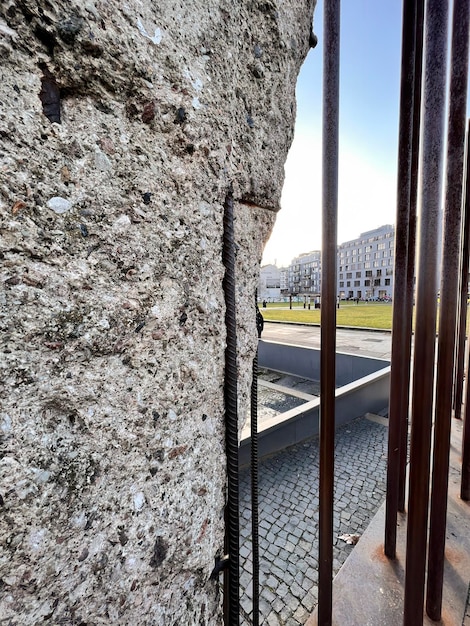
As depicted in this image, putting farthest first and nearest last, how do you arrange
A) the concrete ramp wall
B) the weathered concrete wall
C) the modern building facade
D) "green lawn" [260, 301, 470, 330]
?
the modern building facade < "green lawn" [260, 301, 470, 330] < the concrete ramp wall < the weathered concrete wall

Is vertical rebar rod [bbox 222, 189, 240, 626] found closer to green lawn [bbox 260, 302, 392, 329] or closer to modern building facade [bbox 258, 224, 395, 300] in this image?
green lawn [bbox 260, 302, 392, 329]

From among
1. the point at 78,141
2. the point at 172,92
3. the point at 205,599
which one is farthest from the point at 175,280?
the point at 205,599

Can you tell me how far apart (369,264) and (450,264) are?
57527 mm

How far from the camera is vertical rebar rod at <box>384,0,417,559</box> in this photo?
3.61 ft

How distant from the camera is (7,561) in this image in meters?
0.51

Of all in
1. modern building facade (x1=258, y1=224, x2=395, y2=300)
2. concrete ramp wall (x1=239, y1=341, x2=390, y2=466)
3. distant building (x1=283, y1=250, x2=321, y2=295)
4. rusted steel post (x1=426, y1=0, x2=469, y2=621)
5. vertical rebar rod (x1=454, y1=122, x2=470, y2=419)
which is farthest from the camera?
distant building (x1=283, y1=250, x2=321, y2=295)

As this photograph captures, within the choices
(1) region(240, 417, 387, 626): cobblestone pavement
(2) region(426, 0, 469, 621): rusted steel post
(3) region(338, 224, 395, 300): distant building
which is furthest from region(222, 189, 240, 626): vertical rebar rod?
(3) region(338, 224, 395, 300): distant building

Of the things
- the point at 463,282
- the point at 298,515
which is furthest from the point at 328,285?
the point at 298,515

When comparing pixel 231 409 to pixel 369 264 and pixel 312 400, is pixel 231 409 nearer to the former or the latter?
pixel 312 400

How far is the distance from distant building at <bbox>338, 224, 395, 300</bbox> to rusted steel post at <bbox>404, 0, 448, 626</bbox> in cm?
5139

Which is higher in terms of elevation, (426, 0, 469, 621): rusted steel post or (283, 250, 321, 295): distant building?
(283, 250, 321, 295): distant building

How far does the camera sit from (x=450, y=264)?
41.2 inches

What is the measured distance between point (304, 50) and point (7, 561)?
5.23 feet

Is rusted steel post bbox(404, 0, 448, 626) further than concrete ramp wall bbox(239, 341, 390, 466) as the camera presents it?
No
